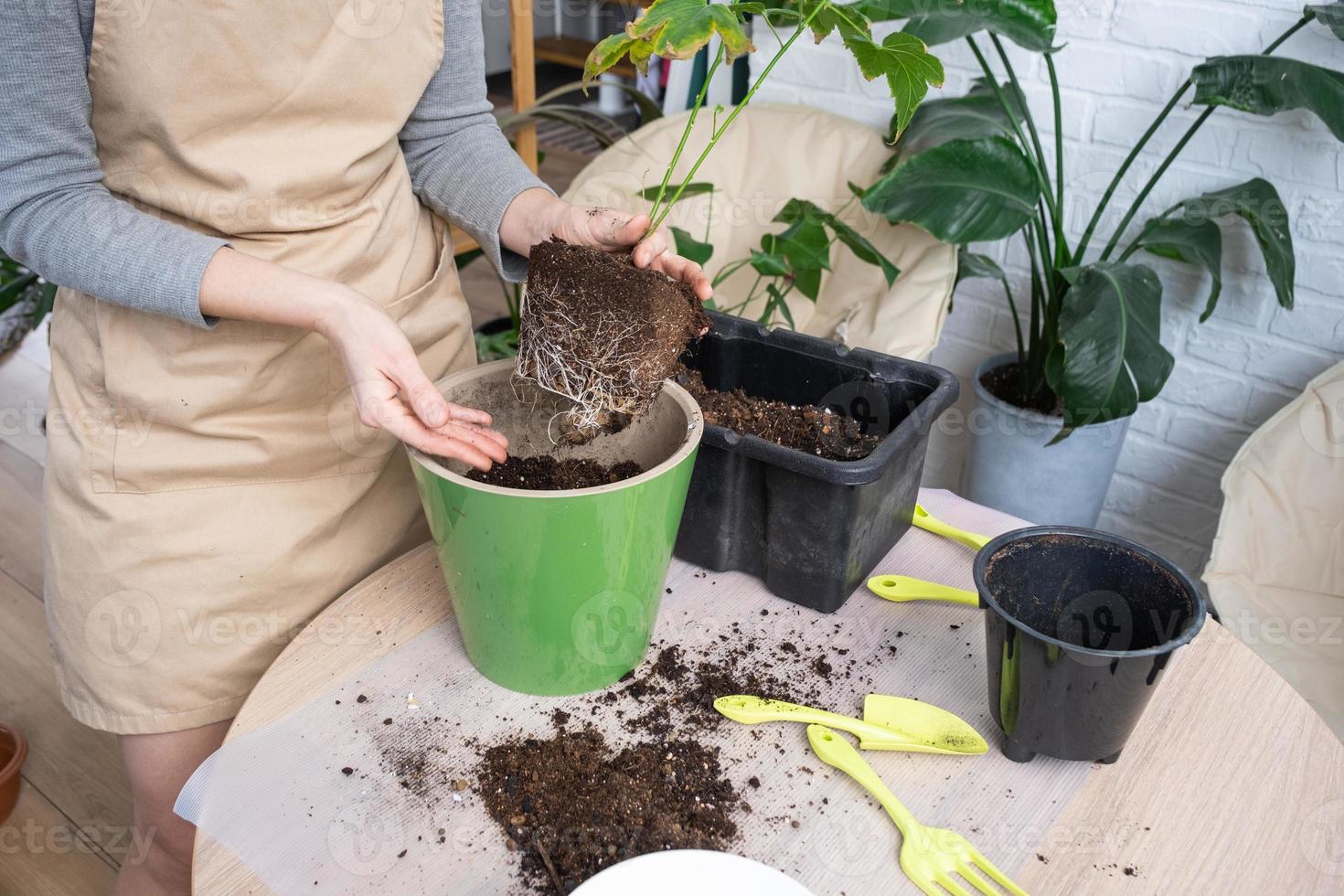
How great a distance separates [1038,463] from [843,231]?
0.55m

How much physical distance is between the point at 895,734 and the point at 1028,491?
1.09m

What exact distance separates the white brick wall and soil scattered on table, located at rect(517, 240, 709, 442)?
1.19 metres

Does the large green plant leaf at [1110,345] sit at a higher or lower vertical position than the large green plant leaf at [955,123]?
lower

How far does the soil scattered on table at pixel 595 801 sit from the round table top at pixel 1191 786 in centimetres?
17

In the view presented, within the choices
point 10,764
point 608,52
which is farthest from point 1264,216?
point 10,764

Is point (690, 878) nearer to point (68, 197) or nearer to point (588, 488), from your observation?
point (588, 488)

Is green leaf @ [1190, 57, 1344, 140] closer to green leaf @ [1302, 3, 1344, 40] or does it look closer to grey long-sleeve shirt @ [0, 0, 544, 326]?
green leaf @ [1302, 3, 1344, 40]

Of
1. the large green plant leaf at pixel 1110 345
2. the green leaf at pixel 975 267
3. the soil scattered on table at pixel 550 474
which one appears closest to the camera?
the soil scattered on table at pixel 550 474

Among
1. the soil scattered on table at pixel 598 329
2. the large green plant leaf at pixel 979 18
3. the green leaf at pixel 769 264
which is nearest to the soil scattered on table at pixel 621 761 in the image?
the soil scattered on table at pixel 598 329

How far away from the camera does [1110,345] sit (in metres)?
1.45

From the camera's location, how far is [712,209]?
5.63ft

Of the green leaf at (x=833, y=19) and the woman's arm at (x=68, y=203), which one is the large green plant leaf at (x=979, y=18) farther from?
the woman's arm at (x=68, y=203)

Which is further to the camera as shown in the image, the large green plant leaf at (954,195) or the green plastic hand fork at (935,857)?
the large green plant leaf at (954,195)

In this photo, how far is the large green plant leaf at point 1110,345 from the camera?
1.45 metres
